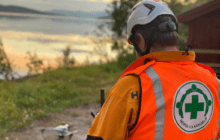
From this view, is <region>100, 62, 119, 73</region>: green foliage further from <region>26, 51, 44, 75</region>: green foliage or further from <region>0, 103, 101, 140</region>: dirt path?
<region>0, 103, 101, 140</region>: dirt path

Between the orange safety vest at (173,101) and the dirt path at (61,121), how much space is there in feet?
11.2

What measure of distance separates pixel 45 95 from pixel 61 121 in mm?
1451

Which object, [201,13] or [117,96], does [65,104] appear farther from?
[117,96]

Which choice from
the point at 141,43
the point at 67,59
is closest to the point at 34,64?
the point at 67,59

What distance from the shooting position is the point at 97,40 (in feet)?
42.2

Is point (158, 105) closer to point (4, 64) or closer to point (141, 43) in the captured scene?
point (141, 43)

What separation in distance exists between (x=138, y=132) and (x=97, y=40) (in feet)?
38.1

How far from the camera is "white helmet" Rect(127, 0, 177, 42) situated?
1.62 metres

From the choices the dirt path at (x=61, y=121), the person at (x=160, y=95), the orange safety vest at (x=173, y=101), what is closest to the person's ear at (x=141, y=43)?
the person at (x=160, y=95)

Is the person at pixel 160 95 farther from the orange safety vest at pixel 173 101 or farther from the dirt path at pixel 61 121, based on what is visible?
the dirt path at pixel 61 121

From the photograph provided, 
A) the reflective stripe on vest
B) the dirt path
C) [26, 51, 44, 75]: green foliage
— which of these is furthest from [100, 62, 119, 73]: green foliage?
the reflective stripe on vest

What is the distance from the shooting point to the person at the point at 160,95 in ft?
4.64

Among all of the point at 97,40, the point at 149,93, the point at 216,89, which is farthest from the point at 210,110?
the point at 97,40

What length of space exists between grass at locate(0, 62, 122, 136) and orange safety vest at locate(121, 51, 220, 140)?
3990 mm
